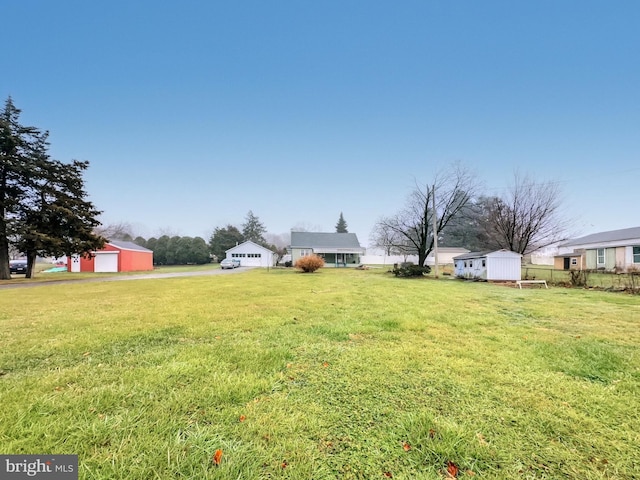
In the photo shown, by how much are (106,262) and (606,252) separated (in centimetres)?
4929

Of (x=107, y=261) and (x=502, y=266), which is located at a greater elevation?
(x=502, y=266)

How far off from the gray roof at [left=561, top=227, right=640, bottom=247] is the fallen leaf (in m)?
31.6

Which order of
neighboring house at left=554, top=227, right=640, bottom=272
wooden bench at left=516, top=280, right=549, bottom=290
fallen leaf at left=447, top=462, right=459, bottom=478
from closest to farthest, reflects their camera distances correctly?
fallen leaf at left=447, top=462, right=459, bottom=478 < wooden bench at left=516, top=280, right=549, bottom=290 < neighboring house at left=554, top=227, right=640, bottom=272

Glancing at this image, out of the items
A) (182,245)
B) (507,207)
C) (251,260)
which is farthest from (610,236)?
(182,245)

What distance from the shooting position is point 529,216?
24281 mm

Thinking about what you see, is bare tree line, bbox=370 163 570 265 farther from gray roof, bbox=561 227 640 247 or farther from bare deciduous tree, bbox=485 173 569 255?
gray roof, bbox=561 227 640 247

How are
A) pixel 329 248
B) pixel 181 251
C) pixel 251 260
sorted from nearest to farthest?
pixel 329 248
pixel 251 260
pixel 181 251

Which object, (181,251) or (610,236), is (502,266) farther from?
(181,251)

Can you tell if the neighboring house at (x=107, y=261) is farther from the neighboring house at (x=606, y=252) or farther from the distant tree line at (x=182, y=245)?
the neighboring house at (x=606, y=252)

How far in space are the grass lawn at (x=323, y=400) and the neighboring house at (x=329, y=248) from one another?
3272 centimetres

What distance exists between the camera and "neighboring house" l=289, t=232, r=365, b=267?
3762cm

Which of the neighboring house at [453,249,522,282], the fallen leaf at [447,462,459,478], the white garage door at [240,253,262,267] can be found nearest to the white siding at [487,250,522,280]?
the neighboring house at [453,249,522,282]

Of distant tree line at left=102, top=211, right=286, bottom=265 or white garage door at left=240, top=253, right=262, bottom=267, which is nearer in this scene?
white garage door at left=240, top=253, right=262, bottom=267

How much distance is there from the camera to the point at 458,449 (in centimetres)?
181
